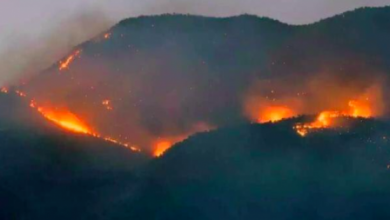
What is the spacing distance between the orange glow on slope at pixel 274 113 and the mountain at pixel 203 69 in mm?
123

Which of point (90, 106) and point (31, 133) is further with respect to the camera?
point (90, 106)

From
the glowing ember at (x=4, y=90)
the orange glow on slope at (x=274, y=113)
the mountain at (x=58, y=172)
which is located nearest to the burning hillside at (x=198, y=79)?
the orange glow on slope at (x=274, y=113)

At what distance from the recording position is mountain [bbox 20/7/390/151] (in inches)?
302

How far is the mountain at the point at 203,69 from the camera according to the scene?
25.2 feet

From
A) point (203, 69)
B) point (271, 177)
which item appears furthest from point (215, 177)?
point (203, 69)

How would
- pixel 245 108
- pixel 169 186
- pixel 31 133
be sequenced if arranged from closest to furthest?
1. pixel 169 186
2. pixel 31 133
3. pixel 245 108

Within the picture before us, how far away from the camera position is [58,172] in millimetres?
6758

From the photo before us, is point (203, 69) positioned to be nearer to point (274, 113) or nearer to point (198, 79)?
point (198, 79)

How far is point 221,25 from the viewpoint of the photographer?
7980 millimetres

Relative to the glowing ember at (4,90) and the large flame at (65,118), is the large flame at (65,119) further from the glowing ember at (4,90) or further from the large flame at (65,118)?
the glowing ember at (4,90)

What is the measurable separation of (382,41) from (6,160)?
5.19 m

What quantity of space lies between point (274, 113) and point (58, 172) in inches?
114

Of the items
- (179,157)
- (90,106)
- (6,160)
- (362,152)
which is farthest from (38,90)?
(362,152)

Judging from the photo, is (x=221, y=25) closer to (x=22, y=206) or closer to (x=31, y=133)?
(x=31, y=133)
